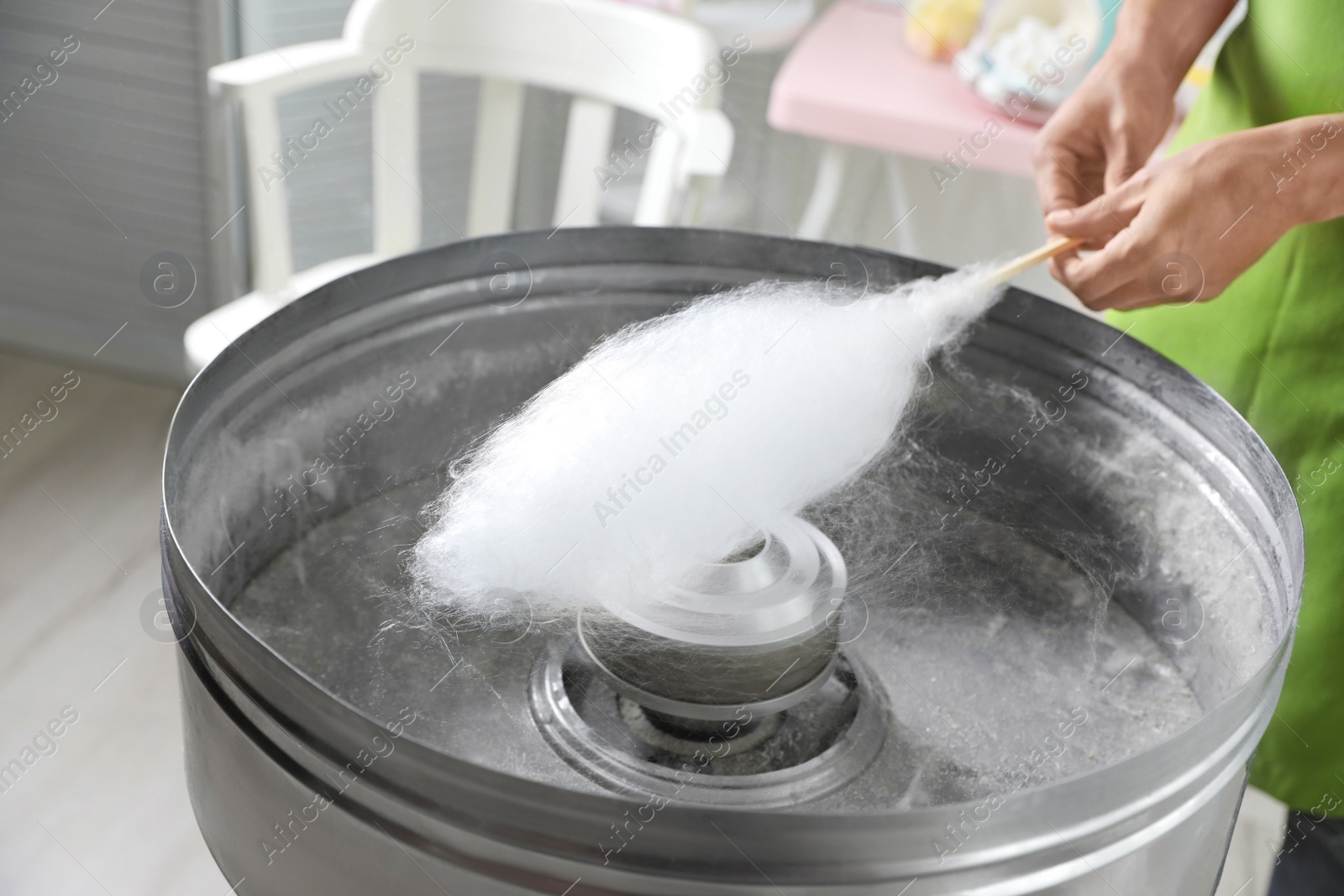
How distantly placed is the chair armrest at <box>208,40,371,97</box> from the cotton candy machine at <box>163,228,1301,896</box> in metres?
1.03

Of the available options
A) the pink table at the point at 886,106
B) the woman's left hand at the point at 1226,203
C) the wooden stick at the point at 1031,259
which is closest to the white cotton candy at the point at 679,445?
the wooden stick at the point at 1031,259

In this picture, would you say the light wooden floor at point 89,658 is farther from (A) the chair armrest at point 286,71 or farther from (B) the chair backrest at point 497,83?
(A) the chair armrest at point 286,71

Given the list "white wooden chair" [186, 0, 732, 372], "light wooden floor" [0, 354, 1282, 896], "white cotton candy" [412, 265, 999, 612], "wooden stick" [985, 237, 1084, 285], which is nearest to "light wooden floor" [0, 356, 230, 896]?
"light wooden floor" [0, 354, 1282, 896]

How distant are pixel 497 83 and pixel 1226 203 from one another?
5.24ft

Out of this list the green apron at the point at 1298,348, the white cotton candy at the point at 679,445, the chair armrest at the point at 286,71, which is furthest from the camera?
the chair armrest at the point at 286,71

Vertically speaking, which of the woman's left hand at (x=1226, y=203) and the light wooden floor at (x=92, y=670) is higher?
the woman's left hand at (x=1226, y=203)

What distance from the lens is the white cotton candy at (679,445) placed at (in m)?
0.81

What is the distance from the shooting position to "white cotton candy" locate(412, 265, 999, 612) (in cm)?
81

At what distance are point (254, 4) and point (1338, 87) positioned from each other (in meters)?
2.14

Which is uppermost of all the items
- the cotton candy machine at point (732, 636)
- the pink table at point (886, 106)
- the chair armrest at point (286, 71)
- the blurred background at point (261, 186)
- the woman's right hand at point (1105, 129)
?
the woman's right hand at point (1105, 129)

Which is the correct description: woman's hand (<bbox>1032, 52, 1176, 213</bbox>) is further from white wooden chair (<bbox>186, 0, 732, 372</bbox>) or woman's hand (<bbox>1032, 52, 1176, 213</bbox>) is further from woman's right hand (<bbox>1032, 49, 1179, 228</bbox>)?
white wooden chair (<bbox>186, 0, 732, 372</bbox>)

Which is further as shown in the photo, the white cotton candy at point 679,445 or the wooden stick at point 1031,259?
the wooden stick at point 1031,259

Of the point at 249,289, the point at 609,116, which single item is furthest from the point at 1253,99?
the point at 249,289

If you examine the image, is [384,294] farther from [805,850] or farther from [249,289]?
[249,289]
